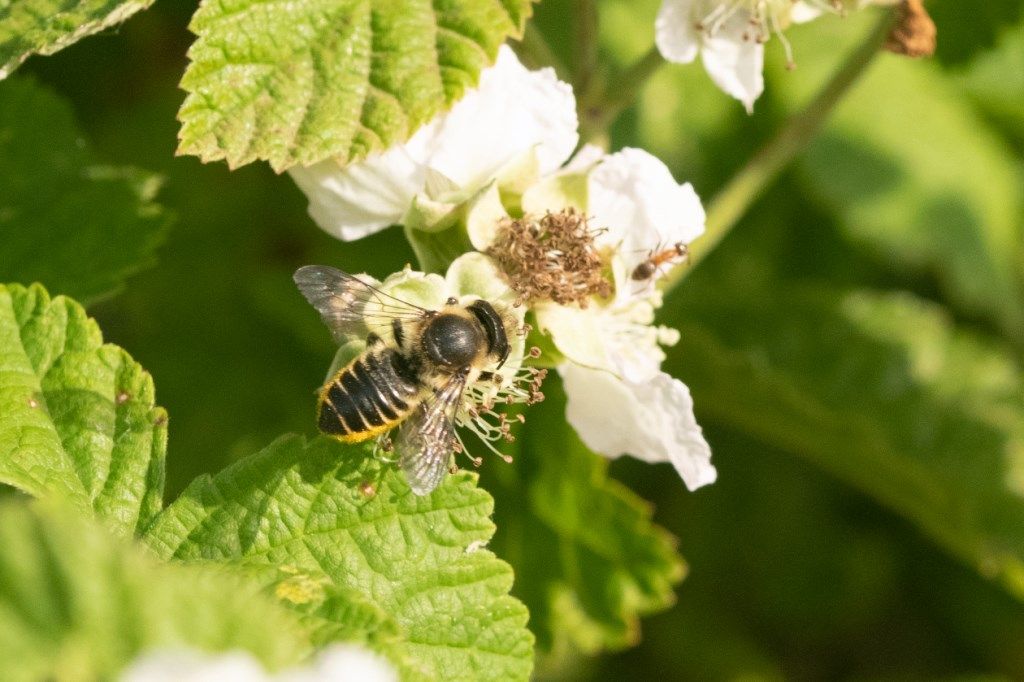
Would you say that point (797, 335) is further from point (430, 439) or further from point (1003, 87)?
point (430, 439)

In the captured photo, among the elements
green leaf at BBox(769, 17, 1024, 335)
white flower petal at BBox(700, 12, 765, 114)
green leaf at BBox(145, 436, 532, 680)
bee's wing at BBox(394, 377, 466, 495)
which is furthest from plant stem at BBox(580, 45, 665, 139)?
green leaf at BBox(769, 17, 1024, 335)

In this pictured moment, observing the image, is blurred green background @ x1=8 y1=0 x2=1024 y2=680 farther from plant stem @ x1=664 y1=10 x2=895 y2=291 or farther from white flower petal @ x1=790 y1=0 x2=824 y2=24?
white flower petal @ x1=790 y1=0 x2=824 y2=24


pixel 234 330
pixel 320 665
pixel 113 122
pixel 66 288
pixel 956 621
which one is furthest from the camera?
pixel 956 621

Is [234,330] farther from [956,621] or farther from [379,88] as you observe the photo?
[956,621]

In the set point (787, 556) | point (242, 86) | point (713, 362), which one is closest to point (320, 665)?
point (242, 86)

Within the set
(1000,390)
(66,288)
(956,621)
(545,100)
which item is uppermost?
(545,100)

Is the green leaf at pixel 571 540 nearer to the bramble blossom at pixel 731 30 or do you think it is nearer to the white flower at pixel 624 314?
the white flower at pixel 624 314

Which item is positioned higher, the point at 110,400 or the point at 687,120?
the point at 110,400
